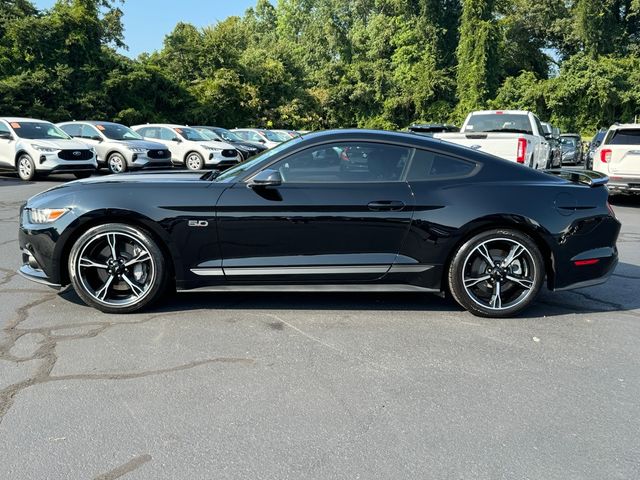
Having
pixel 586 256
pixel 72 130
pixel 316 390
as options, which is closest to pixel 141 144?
pixel 72 130

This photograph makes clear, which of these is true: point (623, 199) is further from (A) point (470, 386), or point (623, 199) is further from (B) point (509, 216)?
(A) point (470, 386)

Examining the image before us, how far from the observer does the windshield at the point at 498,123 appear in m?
13.4

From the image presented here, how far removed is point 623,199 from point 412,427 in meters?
12.5

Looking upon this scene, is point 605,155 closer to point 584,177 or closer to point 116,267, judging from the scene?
point 584,177

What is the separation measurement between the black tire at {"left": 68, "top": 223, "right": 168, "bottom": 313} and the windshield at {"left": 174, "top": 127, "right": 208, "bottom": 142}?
13985mm

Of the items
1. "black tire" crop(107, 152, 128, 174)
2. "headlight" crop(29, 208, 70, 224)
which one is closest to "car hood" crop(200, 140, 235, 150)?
"black tire" crop(107, 152, 128, 174)

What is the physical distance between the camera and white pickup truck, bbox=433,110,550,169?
10586 millimetres

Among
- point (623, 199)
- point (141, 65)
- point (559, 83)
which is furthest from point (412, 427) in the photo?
point (559, 83)

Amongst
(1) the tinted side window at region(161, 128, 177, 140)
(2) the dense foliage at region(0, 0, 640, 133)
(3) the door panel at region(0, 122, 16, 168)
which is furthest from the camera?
(2) the dense foliage at region(0, 0, 640, 133)

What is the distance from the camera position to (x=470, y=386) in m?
3.36

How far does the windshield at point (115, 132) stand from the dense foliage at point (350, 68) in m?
12.9

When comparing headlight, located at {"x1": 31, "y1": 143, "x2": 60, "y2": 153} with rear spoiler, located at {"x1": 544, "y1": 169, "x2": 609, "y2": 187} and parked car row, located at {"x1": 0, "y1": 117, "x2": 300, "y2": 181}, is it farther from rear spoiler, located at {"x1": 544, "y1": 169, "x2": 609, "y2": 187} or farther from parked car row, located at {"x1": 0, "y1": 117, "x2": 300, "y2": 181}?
rear spoiler, located at {"x1": 544, "y1": 169, "x2": 609, "y2": 187}

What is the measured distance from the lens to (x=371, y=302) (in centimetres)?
496

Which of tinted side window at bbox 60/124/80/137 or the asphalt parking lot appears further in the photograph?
tinted side window at bbox 60/124/80/137
